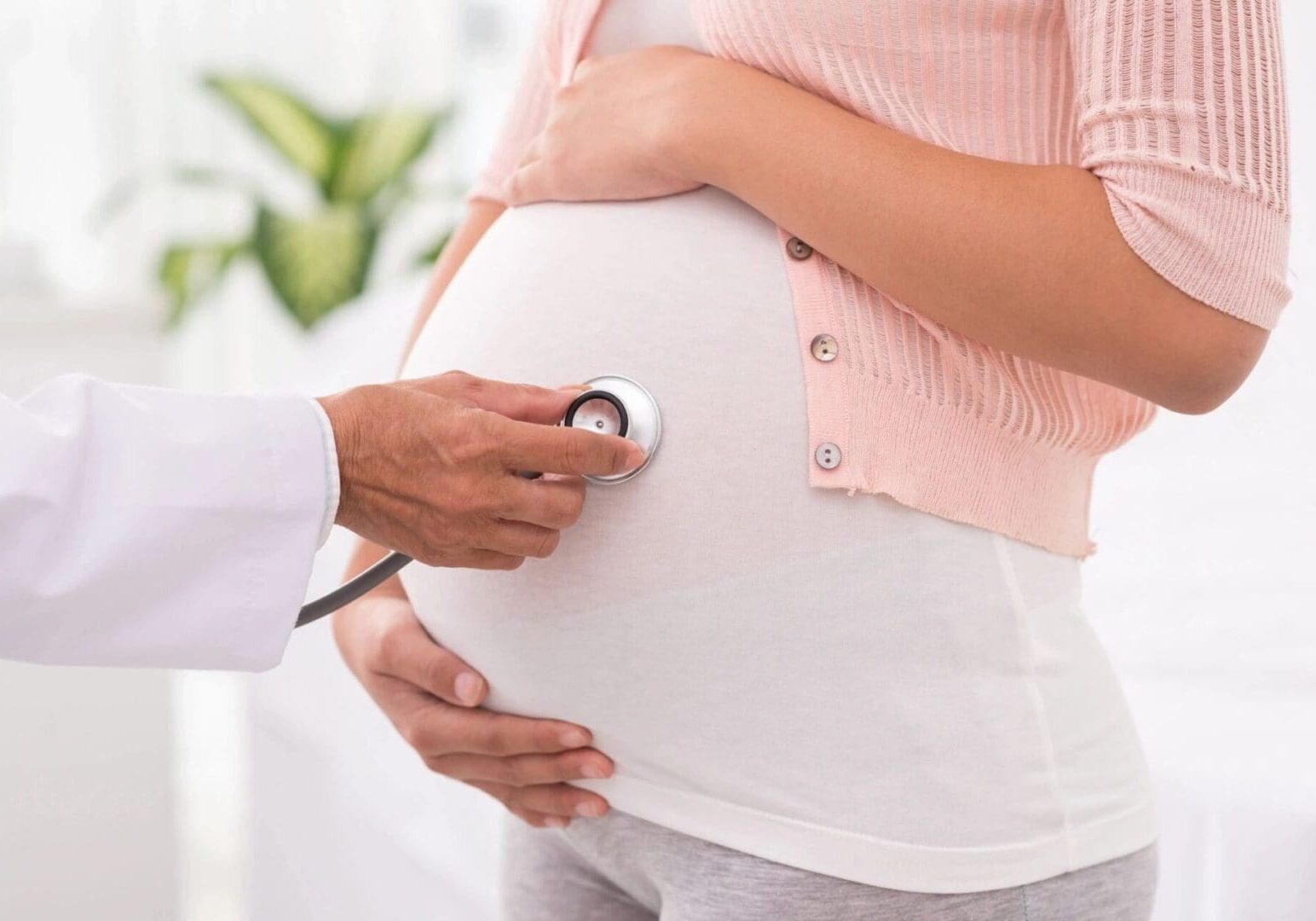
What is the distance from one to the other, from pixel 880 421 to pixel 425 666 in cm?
30

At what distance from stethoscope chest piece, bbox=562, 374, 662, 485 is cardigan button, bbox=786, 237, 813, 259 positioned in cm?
11

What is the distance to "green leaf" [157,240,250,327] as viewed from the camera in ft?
10.3

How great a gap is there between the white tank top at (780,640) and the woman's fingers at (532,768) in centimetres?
2

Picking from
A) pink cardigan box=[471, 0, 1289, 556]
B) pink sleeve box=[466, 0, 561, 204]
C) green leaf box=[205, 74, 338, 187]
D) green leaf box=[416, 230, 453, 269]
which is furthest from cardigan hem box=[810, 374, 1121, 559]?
green leaf box=[205, 74, 338, 187]

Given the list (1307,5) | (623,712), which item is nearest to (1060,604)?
(623,712)

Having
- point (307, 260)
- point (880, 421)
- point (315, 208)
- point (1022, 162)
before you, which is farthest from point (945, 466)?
point (315, 208)

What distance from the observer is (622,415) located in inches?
27.2

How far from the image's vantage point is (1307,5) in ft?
5.99

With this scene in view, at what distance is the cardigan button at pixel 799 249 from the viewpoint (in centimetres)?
72

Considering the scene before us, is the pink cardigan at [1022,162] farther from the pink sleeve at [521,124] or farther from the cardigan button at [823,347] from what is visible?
the pink sleeve at [521,124]

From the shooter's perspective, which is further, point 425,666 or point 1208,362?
point 425,666

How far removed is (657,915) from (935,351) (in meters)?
0.39

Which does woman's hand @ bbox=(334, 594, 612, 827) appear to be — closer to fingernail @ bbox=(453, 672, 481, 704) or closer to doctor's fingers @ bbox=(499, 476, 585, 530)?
fingernail @ bbox=(453, 672, 481, 704)

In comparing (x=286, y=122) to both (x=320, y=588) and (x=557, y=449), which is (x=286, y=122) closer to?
(x=320, y=588)
